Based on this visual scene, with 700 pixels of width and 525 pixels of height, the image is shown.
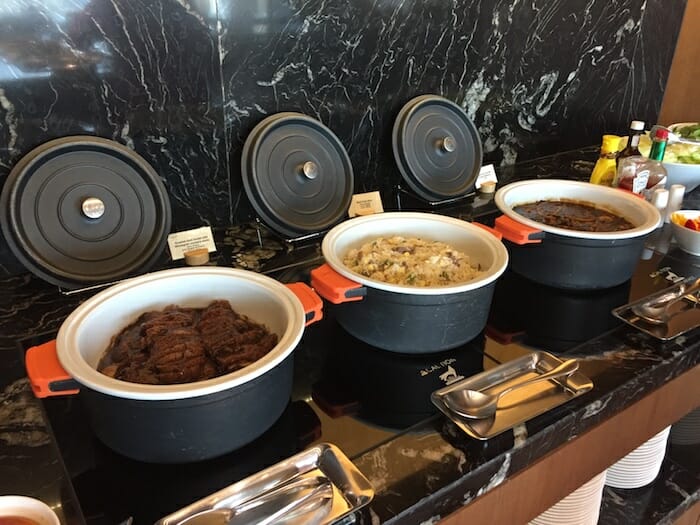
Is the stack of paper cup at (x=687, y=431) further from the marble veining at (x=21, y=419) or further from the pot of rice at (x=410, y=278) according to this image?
the marble veining at (x=21, y=419)

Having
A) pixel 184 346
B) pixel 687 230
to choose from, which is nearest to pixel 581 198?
pixel 687 230

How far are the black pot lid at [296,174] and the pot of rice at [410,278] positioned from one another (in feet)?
0.76

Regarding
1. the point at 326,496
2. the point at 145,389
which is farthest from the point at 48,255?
the point at 326,496

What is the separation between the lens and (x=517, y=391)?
2.91ft

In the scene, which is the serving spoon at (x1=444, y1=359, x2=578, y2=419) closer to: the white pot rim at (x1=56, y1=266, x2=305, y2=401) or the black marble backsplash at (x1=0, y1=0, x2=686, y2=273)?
the white pot rim at (x1=56, y1=266, x2=305, y2=401)

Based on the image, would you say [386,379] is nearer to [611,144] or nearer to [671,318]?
[671,318]

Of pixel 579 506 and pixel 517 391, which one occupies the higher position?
pixel 517 391

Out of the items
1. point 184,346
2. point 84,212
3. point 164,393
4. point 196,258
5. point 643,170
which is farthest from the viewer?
point 643,170

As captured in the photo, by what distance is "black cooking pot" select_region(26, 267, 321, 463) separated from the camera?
26.0 inches

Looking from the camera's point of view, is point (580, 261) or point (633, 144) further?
point (633, 144)

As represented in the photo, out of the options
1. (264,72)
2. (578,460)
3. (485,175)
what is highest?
(264,72)

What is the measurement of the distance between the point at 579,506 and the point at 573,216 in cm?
55

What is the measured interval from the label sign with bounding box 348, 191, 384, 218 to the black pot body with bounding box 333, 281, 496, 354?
51 centimetres

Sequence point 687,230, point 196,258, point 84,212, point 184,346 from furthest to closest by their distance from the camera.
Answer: point 687,230 < point 196,258 < point 84,212 < point 184,346
